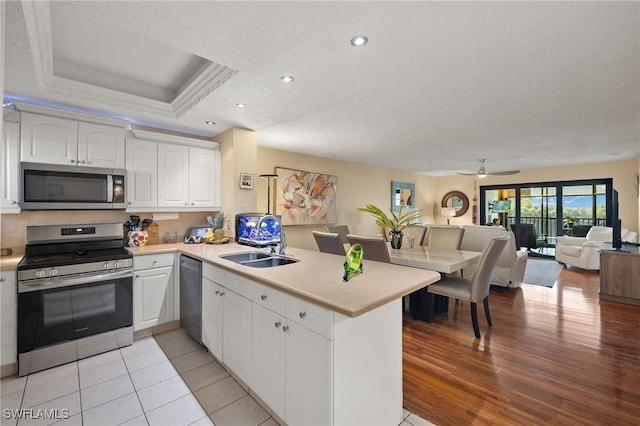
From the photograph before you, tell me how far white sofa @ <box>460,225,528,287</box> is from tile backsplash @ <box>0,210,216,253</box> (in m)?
3.86

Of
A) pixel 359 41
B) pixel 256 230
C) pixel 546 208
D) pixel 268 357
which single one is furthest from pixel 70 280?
pixel 546 208

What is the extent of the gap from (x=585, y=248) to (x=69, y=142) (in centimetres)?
813

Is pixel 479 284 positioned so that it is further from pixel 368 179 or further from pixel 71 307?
pixel 368 179

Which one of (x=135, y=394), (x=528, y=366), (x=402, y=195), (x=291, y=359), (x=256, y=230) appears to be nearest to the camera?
(x=291, y=359)

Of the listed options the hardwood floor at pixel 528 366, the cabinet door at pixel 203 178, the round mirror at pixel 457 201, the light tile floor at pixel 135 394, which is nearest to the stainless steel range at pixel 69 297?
the light tile floor at pixel 135 394

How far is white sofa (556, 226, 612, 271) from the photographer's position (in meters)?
5.47

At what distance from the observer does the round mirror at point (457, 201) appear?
827 cm

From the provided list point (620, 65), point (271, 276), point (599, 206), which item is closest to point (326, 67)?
point (271, 276)

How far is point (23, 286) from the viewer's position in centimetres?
218

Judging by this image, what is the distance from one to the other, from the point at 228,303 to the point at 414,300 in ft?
7.08

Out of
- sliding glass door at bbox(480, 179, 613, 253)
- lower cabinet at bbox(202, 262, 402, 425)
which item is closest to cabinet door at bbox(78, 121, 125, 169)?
lower cabinet at bbox(202, 262, 402, 425)

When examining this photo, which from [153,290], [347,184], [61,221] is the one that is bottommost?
[153,290]

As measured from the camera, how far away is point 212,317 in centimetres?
234

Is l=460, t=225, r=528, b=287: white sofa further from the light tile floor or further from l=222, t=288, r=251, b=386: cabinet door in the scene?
l=222, t=288, r=251, b=386: cabinet door
